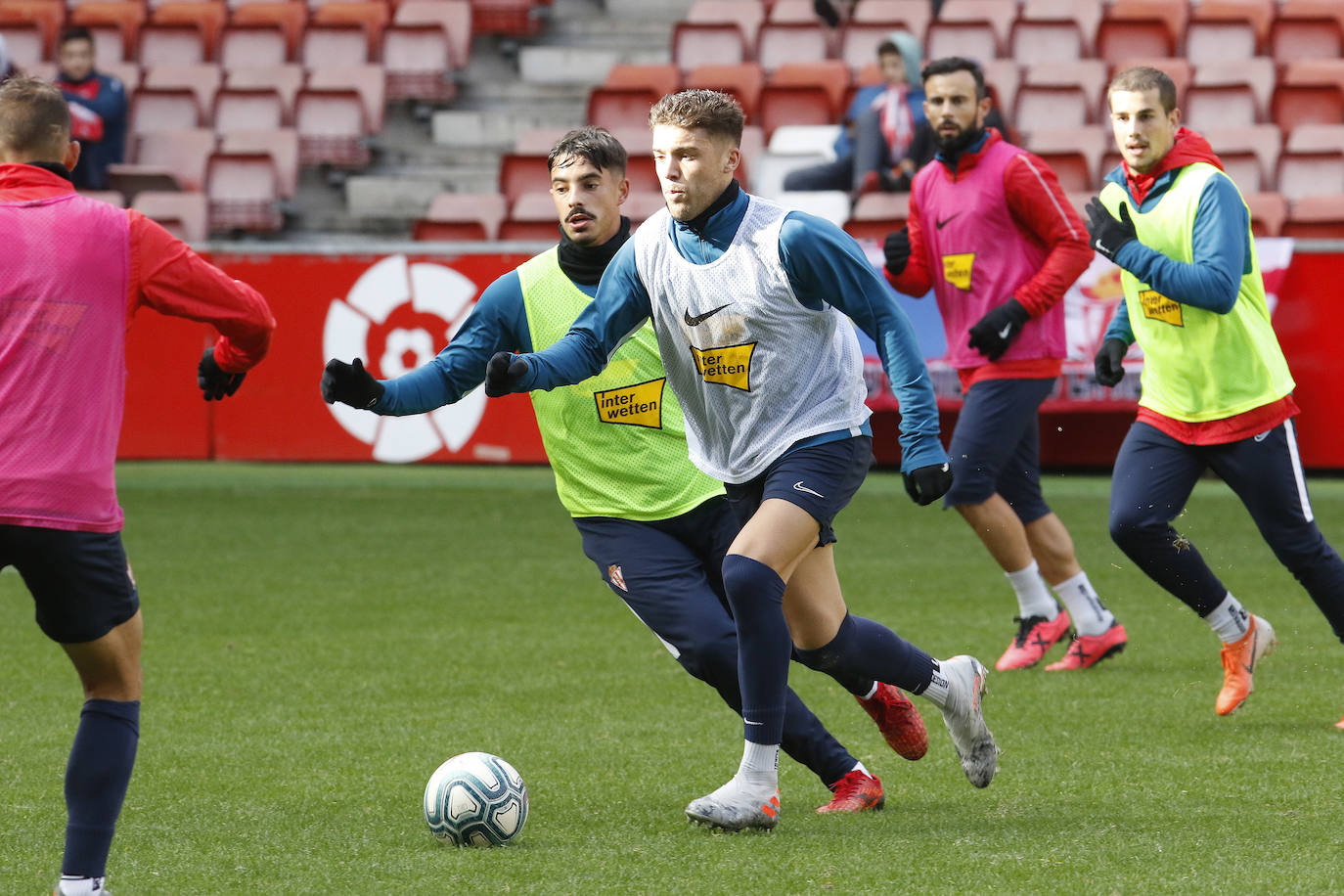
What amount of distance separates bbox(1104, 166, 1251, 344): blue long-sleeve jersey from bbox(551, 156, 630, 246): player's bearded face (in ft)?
5.60

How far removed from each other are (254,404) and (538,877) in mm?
9652

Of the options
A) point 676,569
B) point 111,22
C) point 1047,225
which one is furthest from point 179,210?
point 676,569

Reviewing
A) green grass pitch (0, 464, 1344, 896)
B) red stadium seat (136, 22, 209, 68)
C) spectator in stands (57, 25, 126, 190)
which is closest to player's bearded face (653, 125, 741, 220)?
green grass pitch (0, 464, 1344, 896)

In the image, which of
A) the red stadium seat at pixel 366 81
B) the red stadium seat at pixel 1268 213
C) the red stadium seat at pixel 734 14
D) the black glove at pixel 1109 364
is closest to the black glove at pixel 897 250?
the black glove at pixel 1109 364

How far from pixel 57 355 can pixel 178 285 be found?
29 centimetres

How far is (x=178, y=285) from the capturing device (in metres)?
3.98

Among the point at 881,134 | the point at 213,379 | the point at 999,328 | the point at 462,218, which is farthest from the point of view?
the point at 462,218

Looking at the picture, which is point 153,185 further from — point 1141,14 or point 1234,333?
point 1234,333

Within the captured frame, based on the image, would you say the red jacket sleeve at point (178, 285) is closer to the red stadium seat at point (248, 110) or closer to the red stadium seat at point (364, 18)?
the red stadium seat at point (248, 110)

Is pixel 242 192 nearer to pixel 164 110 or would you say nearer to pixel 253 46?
pixel 164 110

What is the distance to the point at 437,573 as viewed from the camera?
9789 mm

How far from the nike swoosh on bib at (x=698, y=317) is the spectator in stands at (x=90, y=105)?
Answer: 1122 centimetres

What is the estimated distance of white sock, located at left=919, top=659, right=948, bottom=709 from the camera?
5.03 m

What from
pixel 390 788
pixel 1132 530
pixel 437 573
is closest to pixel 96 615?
pixel 390 788
